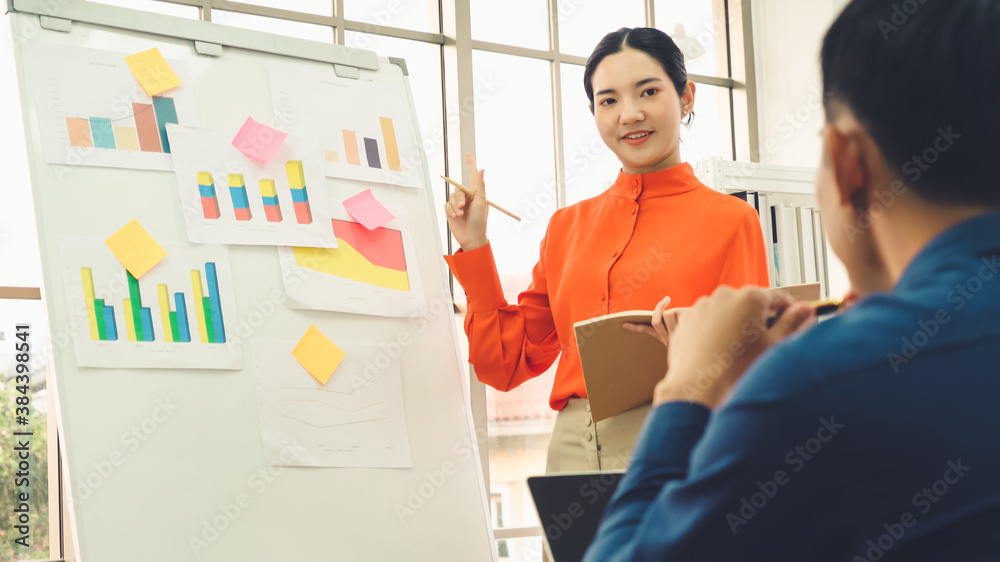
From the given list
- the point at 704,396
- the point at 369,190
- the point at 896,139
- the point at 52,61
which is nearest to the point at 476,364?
Answer: the point at 369,190

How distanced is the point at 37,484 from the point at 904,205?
2.40 m

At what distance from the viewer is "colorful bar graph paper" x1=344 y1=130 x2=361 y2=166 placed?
1769 mm

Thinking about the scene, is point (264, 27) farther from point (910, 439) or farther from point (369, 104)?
point (910, 439)

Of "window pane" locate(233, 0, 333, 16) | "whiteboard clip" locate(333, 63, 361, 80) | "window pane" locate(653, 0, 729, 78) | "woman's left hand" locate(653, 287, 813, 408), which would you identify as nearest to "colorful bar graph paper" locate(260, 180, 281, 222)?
"whiteboard clip" locate(333, 63, 361, 80)

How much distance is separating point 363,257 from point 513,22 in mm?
1900

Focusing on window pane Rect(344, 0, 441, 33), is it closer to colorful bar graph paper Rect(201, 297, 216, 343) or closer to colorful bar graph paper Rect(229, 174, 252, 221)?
colorful bar graph paper Rect(229, 174, 252, 221)

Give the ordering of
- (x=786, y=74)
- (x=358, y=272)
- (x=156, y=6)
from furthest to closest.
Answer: (x=786, y=74), (x=156, y=6), (x=358, y=272)

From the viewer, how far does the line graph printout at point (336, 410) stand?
1.52 m

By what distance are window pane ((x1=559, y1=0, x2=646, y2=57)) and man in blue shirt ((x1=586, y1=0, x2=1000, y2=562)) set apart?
3.05 metres

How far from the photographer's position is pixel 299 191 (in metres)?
1.68

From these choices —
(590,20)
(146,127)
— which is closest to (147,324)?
(146,127)

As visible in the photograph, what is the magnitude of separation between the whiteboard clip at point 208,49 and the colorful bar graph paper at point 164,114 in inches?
5.2

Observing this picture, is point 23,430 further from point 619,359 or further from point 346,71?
point 619,359

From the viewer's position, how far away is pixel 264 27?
9.29 feet
